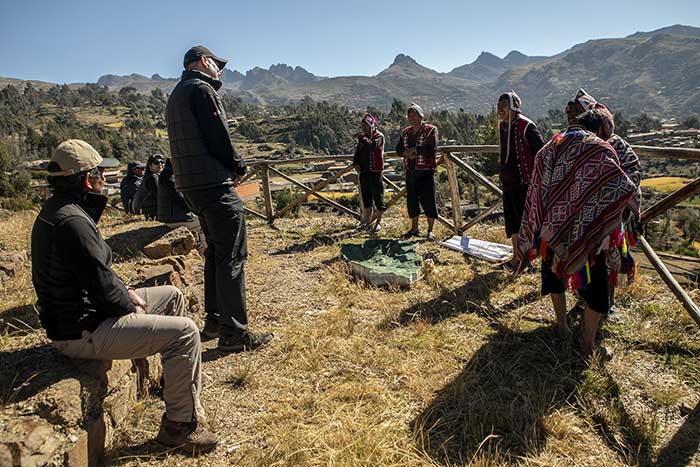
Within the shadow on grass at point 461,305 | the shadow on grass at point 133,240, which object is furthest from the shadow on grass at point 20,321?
the shadow on grass at point 461,305

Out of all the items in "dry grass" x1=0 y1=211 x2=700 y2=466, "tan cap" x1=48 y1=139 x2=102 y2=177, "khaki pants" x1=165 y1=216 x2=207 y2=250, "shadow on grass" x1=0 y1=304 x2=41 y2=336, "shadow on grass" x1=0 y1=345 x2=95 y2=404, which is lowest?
"dry grass" x1=0 y1=211 x2=700 y2=466

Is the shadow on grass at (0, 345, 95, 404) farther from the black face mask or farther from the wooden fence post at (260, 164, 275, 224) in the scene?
the wooden fence post at (260, 164, 275, 224)

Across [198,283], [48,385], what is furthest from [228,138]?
[198,283]

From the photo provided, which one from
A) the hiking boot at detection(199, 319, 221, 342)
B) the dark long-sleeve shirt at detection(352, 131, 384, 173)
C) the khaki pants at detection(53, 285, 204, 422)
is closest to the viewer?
the khaki pants at detection(53, 285, 204, 422)

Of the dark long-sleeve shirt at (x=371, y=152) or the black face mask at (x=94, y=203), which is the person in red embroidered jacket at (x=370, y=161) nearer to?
the dark long-sleeve shirt at (x=371, y=152)

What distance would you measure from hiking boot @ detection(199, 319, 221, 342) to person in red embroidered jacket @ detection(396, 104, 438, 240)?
11.1 ft

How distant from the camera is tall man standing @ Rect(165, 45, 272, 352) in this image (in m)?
2.90

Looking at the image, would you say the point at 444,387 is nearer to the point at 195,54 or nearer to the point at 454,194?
the point at 195,54

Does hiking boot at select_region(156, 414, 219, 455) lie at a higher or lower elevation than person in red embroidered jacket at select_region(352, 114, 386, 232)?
lower

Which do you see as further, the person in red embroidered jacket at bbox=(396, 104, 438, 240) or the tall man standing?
the person in red embroidered jacket at bbox=(396, 104, 438, 240)

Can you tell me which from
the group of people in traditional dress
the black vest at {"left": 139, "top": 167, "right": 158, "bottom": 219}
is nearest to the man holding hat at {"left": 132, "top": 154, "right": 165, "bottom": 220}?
the black vest at {"left": 139, "top": 167, "right": 158, "bottom": 219}

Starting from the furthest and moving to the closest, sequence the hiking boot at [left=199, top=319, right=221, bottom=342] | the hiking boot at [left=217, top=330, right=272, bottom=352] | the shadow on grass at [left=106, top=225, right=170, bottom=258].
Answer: the shadow on grass at [left=106, top=225, right=170, bottom=258] < the hiking boot at [left=199, top=319, right=221, bottom=342] < the hiking boot at [left=217, top=330, right=272, bottom=352]

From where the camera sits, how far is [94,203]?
2168 mm

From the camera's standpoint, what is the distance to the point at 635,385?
258 cm
